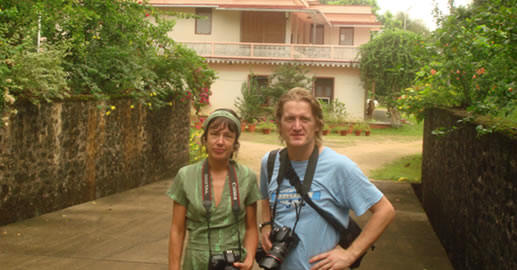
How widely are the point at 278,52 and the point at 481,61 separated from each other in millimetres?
23736

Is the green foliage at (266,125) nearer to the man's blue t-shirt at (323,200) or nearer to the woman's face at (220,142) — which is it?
the woman's face at (220,142)

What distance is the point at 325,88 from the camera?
1211 inches

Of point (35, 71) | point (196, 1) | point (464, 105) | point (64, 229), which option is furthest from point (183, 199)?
point (196, 1)

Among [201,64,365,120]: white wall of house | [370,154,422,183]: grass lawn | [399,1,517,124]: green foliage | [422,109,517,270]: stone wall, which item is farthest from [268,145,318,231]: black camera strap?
[201,64,365,120]: white wall of house

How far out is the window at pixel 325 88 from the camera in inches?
1206

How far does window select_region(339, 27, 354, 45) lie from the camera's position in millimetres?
36844

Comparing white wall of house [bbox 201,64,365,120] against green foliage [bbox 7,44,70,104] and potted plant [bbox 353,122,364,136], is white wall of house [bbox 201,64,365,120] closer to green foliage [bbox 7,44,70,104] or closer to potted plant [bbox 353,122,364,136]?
potted plant [bbox 353,122,364,136]

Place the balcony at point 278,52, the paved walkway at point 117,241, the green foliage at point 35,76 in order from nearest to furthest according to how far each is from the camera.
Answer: the paved walkway at point 117,241
the green foliage at point 35,76
the balcony at point 278,52

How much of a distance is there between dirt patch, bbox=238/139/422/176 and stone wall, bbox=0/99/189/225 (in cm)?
355

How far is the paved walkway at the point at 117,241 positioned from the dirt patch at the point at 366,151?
583 cm

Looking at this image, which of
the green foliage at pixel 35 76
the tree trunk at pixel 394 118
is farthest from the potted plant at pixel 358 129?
the green foliage at pixel 35 76

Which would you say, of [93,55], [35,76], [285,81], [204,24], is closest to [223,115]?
[35,76]

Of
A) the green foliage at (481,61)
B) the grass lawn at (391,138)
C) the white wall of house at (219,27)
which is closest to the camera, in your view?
the green foliage at (481,61)

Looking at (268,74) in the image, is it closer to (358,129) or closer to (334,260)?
(358,129)
